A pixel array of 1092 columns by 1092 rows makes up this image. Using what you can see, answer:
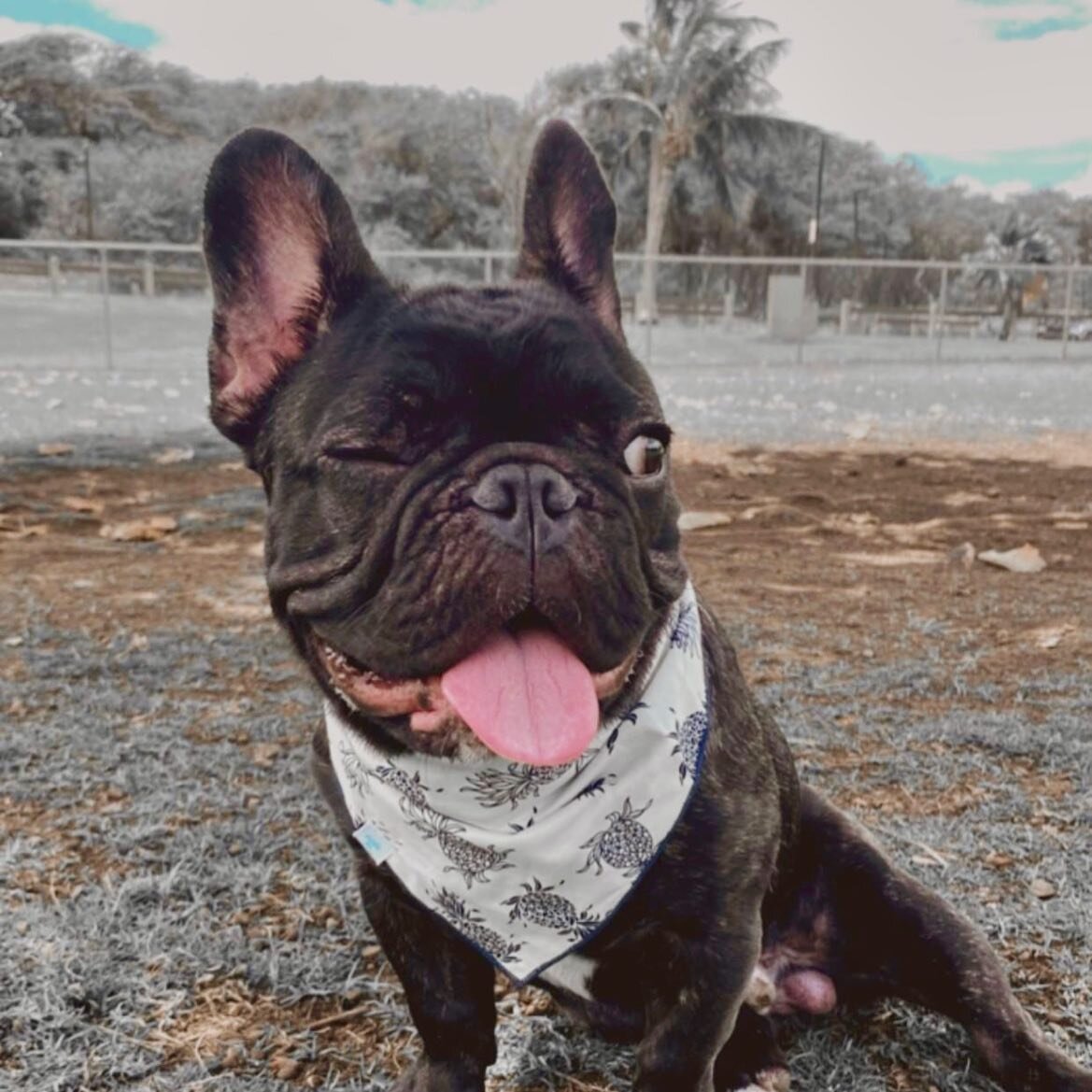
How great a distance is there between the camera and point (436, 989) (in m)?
2.22

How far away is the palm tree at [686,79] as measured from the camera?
5316 centimetres

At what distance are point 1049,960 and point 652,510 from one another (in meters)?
1.35

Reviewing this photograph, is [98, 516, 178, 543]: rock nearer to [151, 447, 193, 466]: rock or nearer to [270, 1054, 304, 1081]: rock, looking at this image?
[151, 447, 193, 466]: rock

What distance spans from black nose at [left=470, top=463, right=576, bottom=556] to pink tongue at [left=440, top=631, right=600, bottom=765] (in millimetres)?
164

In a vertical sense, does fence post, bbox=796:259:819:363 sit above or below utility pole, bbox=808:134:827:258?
below

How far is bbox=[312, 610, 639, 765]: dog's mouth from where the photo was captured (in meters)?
1.74

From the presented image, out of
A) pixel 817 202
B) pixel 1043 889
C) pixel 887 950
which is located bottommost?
pixel 1043 889

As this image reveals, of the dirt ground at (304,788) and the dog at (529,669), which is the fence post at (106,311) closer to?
the dirt ground at (304,788)

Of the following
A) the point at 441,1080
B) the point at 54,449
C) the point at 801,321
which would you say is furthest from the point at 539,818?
the point at 801,321

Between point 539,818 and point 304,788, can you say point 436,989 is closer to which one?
point 539,818

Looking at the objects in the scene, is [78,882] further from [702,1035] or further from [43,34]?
[43,34]

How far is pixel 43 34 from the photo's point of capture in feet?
207

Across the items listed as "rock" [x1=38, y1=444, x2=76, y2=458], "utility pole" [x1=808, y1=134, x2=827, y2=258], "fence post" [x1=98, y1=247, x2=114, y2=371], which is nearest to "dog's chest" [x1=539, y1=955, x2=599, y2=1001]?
"rock" [x1=38, y1=444, x2=76, y2=458]

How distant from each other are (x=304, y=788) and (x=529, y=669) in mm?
1848
